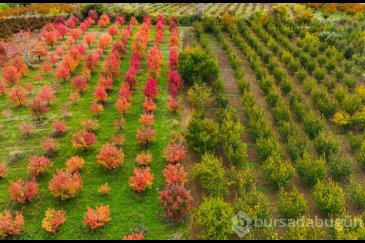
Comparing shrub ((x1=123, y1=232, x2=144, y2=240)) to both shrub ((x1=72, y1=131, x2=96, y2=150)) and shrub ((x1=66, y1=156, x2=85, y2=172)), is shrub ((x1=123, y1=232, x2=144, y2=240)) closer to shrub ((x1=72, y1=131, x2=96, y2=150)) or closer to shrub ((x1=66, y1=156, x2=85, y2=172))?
shrub ((x1=66, y1=156, x2=85, y2=172))

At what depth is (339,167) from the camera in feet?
52.9

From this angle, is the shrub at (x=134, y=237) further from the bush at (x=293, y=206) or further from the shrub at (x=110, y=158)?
the bush at (x=293, y=206)

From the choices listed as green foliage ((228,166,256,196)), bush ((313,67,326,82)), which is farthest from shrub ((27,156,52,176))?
bush ((313,67,326,82))

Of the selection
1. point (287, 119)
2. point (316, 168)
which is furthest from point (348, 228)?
point (287, 119)

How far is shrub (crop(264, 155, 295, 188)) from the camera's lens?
50.8 feet

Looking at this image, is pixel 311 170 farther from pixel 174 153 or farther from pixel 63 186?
pixel 63 186

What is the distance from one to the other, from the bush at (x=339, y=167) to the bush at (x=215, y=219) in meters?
5.46

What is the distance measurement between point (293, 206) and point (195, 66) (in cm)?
1241

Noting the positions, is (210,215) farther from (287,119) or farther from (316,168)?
(287,119)

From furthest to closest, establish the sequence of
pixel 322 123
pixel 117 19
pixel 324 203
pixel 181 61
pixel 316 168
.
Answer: pixel 117 19
pixel 181 61
pixel 322 123
pixel 316 168
pixel 324 203

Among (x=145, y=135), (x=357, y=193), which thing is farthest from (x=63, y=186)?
(x=357, y=193)

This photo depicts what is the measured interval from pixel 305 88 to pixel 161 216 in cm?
1475

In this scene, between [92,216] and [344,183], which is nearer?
[92,216]

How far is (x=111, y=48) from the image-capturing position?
3128 centimetres
